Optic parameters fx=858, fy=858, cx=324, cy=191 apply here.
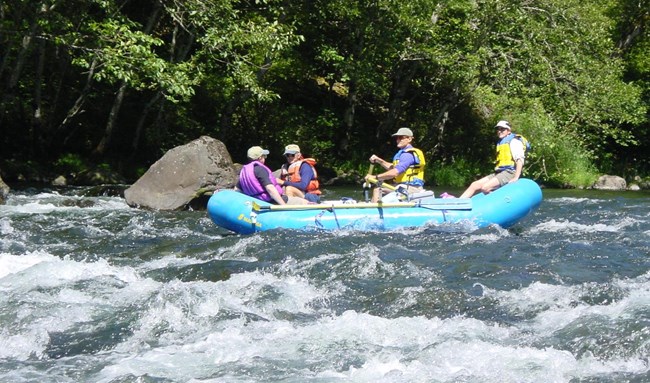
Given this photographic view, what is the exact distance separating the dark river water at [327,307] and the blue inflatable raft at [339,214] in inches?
9.2

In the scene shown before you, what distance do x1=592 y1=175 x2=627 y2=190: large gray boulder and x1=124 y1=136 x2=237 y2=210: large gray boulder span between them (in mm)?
11806

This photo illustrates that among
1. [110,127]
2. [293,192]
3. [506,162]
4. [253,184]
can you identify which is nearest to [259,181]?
[253,184]

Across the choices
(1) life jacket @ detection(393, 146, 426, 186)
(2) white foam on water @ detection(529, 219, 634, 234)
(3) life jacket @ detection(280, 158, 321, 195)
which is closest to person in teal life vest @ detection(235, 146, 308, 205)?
(3) life jacket @ detection(280, 158, 321, 195)

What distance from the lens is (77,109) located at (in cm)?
1820

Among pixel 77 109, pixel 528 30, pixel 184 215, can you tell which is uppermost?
pixel 528 30

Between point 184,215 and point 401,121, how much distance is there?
40.2 feet

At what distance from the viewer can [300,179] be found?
11.9m

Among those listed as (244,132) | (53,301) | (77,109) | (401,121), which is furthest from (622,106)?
(53,301)

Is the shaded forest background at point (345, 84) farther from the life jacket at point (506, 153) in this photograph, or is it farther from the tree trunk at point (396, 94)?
the life jacket at point (506, 153)

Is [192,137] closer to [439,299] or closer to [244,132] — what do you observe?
[244,132]

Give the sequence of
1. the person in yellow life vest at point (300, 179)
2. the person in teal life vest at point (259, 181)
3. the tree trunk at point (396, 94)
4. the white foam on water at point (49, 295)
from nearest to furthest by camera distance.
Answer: the white foam on water at point (49, 295) < the person in teal life vest at point (259, 181) < the person in yellow life vest at point (300, 179) < the tree trunk at point (396, 94)

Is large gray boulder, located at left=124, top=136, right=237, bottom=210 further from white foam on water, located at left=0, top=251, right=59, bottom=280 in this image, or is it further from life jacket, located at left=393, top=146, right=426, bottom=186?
white foam on water, located at left=0, top=251, right=59, bottom=280

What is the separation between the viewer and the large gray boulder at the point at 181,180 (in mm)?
14000

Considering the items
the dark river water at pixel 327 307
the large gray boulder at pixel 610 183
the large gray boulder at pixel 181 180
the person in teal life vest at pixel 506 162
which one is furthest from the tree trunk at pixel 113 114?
the large gray boulder at pixel 610 183
